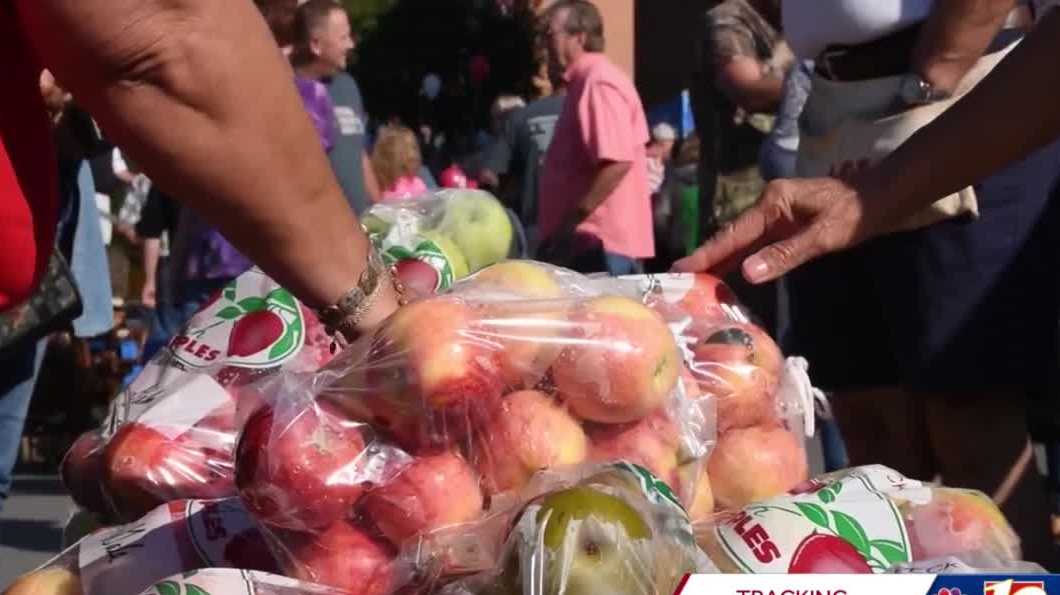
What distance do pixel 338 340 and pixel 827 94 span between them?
153cm

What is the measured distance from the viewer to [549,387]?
178 cm

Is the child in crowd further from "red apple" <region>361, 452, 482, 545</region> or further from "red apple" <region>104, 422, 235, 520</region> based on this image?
"red apple" <region>361, 452, 482, 545</region>

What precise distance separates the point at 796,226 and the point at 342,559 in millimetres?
888

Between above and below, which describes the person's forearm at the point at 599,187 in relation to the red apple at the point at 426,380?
below

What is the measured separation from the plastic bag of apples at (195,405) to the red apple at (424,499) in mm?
214

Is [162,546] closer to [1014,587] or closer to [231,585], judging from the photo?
[231,585]

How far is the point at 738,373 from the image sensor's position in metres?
1.96

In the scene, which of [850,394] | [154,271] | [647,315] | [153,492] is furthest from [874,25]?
[154,271]

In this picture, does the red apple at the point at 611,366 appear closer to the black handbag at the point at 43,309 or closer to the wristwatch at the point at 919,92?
the wristwatch at the point at 919,92

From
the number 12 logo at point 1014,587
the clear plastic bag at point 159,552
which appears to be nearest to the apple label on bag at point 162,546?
the clear plastic bag at point 159,552

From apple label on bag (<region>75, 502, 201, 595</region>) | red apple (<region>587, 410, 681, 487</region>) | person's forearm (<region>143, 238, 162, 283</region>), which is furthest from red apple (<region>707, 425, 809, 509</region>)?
person's forearm (<region>143, 238, 162, 283</region>)

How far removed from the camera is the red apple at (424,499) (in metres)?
1.67

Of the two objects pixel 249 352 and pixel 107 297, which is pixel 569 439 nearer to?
pixel 249 352

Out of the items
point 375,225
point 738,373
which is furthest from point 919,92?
point 738,373
